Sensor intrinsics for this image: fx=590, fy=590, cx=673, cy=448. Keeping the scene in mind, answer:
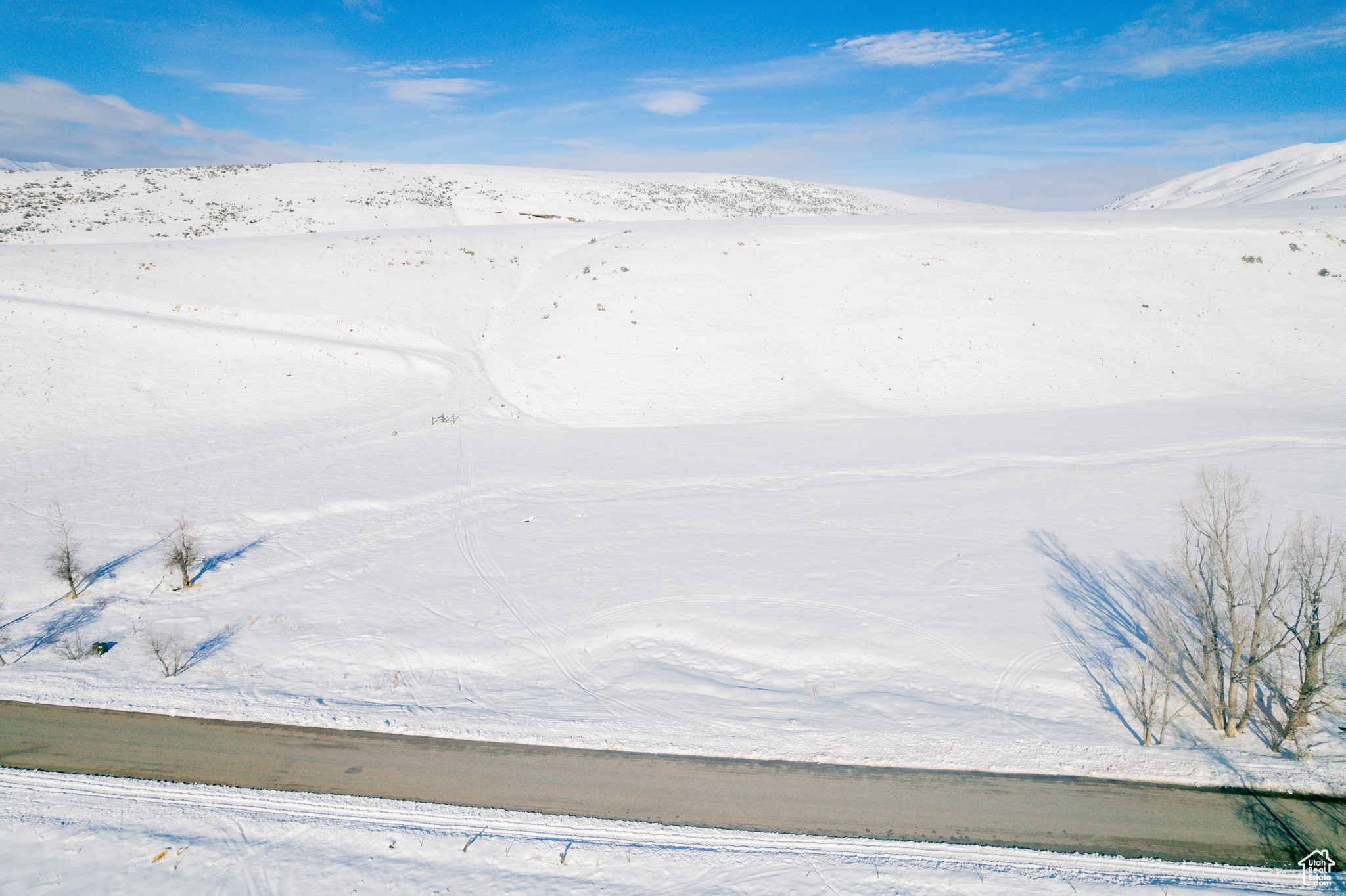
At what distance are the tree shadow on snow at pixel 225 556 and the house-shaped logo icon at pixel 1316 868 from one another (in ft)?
72.8

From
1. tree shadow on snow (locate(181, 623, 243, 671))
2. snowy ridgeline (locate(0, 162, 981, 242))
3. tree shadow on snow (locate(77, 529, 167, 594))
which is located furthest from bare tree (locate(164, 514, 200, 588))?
snowy ridgeline (locate(0, 162, 981, 242))

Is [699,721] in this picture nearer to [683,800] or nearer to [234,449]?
[683,800]

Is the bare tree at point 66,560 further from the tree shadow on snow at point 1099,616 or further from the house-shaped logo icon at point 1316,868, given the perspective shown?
the house-shaped logo icon at point 1316,868

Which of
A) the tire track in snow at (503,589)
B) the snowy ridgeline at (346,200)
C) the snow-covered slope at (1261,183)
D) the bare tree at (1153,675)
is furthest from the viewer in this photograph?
the snow-covered slope at (1261,183)

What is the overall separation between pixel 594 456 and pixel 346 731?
13.5m

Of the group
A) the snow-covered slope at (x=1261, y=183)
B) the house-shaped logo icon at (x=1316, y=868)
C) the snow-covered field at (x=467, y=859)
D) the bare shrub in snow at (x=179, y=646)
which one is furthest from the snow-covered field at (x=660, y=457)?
the snow-covered slope at (x=1261, y=183)

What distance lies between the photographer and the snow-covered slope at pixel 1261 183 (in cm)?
6203

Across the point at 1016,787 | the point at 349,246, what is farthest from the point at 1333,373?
the point at 349,246

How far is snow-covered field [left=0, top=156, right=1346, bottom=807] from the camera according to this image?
1162 cm

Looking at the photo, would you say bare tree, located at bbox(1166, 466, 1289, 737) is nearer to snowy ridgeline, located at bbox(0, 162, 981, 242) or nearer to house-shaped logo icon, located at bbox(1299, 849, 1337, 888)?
house-shaped logo icon, located at bbox(1299, 849, 1337, 888)

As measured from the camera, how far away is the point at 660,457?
75.0ft

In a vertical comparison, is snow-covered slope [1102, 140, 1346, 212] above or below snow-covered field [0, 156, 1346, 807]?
above

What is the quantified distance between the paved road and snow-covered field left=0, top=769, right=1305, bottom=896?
0.85ft

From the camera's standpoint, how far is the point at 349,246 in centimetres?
3903
